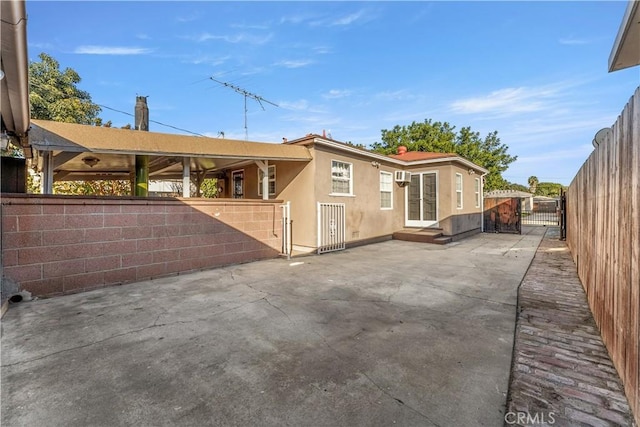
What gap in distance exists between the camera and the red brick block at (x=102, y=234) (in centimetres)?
494

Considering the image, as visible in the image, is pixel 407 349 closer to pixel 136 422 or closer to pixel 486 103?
pixel 136 422

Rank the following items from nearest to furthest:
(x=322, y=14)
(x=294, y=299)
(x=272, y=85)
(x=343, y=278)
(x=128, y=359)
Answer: (x=128, y=359) < (x=294, y=299) < (x=343, y=278) < (x=322, y=14) < (x=272, y=85)

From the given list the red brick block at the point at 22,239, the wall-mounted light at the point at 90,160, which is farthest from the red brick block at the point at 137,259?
the wall-mounted light at the point at 90,160

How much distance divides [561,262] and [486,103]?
396 inches

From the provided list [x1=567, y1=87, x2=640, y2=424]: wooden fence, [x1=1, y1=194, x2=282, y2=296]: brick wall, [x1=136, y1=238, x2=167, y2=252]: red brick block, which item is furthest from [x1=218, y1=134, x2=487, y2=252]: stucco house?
[x1=567, y1=87, x2=640, y2=424]: wooden fence

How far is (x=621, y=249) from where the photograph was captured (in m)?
2.31

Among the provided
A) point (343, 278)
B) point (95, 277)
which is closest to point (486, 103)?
point (343, 278)

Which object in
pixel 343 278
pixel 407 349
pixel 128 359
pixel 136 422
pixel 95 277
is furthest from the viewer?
pixel 343 278

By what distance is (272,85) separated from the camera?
13.5 m

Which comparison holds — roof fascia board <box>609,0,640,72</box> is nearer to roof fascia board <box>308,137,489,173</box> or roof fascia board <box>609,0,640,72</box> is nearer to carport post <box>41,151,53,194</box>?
roof fascia board <box>308,137,489,173</box>

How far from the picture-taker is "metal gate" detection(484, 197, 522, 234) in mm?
13906

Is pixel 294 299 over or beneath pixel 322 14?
beneath

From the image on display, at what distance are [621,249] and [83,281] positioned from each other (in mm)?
7141

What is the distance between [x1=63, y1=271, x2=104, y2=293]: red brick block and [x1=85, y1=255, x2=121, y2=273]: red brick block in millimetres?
88
